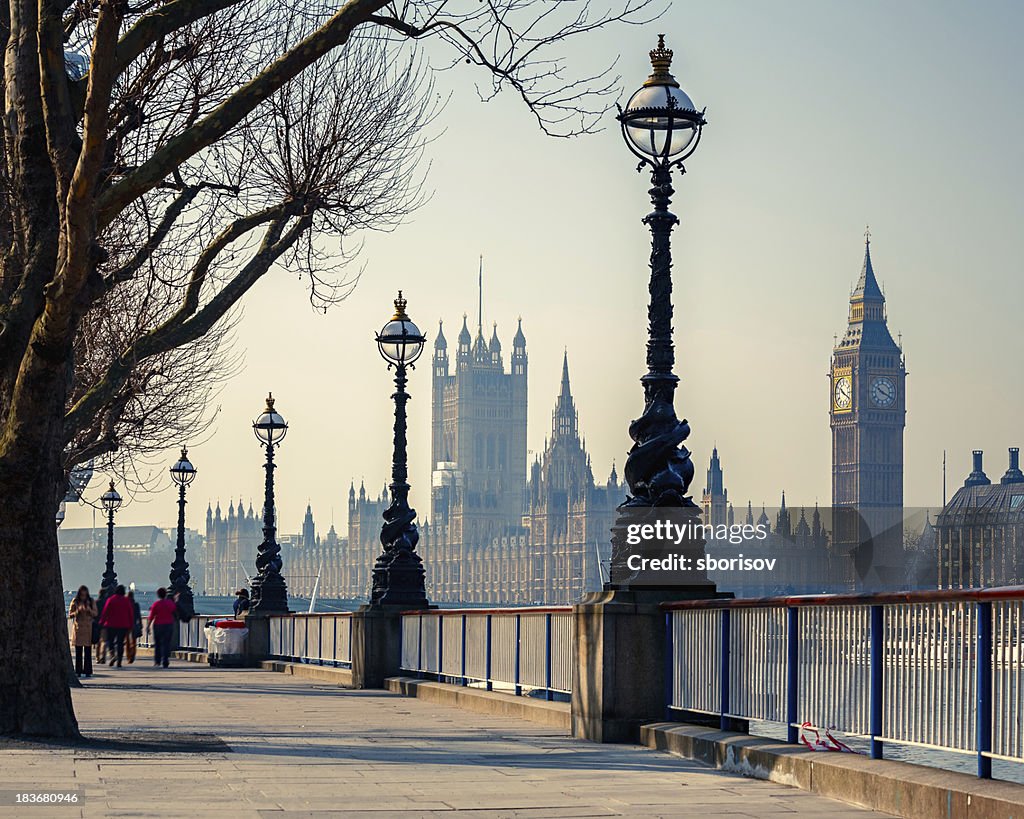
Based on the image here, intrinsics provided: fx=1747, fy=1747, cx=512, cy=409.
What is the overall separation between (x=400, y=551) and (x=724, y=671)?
43.0 ft

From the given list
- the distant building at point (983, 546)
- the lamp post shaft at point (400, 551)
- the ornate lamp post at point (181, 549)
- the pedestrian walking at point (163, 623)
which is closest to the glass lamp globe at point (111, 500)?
the ornate lamp post at point (181, 549)

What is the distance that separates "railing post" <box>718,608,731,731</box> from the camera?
41.0 ft

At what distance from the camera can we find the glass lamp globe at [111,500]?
162ft

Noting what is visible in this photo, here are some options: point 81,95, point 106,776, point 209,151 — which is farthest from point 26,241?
point 209,151

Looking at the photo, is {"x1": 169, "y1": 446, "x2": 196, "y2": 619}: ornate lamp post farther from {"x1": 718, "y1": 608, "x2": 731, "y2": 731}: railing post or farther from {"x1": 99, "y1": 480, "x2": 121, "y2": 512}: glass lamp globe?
{"x1": 718, "y1": 608, "x2": 731, "y2": 731}: railing post

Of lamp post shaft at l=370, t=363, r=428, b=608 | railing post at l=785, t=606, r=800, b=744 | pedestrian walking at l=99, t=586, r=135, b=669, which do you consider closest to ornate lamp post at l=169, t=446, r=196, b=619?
pedestrian walking at l=99, t=586, r=135, b=669

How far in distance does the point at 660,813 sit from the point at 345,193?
427 inches

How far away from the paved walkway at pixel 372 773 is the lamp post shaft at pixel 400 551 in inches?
291

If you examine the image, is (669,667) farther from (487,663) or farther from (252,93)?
(487,663)

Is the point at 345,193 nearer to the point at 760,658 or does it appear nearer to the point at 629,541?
the point at 629,541

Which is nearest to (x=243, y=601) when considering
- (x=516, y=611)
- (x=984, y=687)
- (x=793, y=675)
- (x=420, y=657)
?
(x=420, y=657)

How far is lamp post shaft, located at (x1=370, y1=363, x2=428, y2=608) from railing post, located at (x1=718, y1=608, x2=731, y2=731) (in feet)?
41.1

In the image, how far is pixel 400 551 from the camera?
82.8 ft

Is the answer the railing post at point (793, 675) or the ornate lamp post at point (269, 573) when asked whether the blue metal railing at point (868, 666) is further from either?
the ornate lamp post at point (269, 573)
